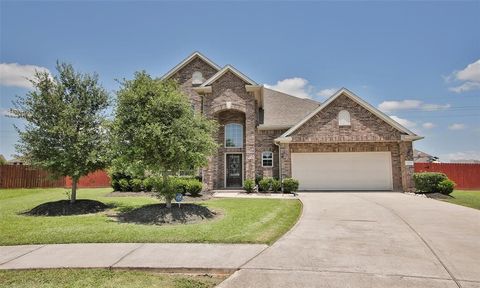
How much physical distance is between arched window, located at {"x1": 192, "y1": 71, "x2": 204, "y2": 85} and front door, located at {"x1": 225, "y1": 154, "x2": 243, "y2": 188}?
621 cm

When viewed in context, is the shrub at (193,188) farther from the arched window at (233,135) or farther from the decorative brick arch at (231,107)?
the decorative brick arch at (231,107)

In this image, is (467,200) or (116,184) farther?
(116,184)

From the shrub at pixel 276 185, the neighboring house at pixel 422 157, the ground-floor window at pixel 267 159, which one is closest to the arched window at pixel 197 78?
the ground-floor window at pixel 267 159

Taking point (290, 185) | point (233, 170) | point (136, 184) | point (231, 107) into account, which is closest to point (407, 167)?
point (290, 185)

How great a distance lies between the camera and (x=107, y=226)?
846 centimetres

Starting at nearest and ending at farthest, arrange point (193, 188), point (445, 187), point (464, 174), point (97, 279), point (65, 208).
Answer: point (97, 279)
point (65, 208)
point (445, 187)
point (193, 188)
point (464, 174)

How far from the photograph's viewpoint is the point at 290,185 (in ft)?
57.3

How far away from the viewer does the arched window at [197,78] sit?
2278 cm

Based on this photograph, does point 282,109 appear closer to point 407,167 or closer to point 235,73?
point 235,73

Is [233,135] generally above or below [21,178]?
above

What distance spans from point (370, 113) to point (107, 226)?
1632 cm

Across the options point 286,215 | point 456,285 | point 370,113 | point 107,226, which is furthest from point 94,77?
point 370,113

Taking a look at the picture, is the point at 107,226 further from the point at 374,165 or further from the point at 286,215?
the point at 374,165

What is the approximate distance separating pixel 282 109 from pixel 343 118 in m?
5.20
